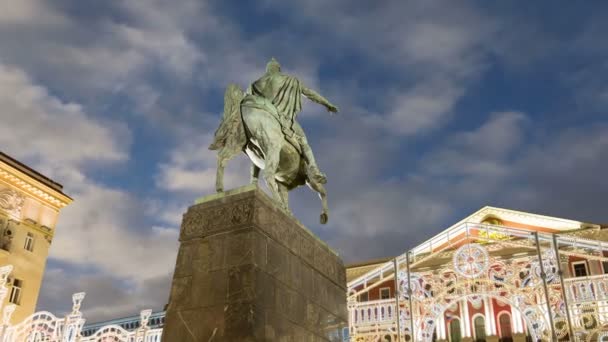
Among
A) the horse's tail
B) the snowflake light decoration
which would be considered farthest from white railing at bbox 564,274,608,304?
the horse's tail

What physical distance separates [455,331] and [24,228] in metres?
26.8

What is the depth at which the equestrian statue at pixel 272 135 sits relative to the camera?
905cm

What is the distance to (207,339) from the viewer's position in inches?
278

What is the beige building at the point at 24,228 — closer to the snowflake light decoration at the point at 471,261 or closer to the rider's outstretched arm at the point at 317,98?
the snowflake light decoration at the point at 471,261

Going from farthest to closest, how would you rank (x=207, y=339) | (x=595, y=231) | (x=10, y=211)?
(x=595, y=231) < (x=10, y=211) < (x=207, y=339)

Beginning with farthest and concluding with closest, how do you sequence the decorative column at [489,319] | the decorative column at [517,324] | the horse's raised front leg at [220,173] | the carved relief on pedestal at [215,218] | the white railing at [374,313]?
the decorative column at [489,319]
the decorative column at [517,324]
the white railing at [374,313]
the horse's raised front leg at [220,173]
the carved relief on pedestal at [215,218]

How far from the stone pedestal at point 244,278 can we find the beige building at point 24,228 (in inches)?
1069

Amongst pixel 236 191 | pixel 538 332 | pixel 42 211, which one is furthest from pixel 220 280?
pixel 42 211

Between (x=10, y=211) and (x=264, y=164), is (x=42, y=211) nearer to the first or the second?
(x=10, y=211)

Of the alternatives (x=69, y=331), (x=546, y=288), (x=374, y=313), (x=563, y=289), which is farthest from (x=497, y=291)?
(x=69, y=331)

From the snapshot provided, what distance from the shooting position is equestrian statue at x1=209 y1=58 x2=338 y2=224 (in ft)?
29.7

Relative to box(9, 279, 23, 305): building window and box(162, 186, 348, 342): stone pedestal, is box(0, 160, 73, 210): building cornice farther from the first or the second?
box(162, 186, 348, 342): stone pedestal

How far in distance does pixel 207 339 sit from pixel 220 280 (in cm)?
76

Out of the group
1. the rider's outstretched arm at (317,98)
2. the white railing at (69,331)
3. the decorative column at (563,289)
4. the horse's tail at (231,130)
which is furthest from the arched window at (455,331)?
the horse's tail at (231,130)
